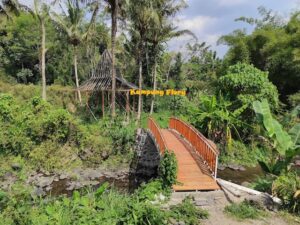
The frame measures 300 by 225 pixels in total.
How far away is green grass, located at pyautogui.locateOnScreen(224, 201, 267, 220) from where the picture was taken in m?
7.84

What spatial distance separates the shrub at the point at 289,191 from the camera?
816 cm

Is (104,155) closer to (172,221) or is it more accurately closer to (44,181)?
(44,181)

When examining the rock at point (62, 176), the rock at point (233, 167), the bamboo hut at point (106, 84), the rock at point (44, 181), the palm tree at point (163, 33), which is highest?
the palm tree at point (163, 33)

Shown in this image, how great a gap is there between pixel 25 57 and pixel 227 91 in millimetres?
26035

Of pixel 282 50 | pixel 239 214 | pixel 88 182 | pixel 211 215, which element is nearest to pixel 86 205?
pixel 211 215

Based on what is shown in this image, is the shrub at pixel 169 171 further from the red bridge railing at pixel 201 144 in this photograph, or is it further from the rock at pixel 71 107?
the rock at pixel 71 107

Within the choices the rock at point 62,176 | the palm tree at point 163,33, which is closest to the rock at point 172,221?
the rock at point 62,176

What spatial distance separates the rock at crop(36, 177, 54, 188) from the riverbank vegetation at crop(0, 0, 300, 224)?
2.05 ft

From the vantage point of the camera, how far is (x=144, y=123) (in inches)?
869

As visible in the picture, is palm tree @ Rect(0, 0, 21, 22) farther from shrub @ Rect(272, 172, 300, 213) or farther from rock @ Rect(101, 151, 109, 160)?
shrub @ Rect(272, 172, 300, 213)

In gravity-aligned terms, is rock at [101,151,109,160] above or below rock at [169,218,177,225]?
below

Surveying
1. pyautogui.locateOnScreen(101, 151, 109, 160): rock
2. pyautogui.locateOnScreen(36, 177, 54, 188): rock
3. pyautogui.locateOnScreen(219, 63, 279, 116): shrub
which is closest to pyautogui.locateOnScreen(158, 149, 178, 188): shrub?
pyautogui.locateOnScreen(36, 177, 54, 188): rock

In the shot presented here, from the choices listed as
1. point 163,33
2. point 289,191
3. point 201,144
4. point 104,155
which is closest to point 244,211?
point 289,191

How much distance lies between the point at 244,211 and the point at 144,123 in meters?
14.5
